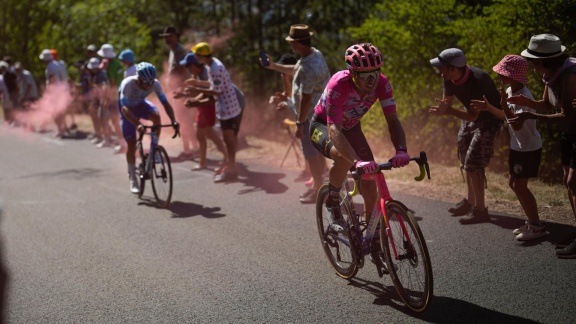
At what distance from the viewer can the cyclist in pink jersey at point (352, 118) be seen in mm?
5145

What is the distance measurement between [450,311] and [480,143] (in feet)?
8.70

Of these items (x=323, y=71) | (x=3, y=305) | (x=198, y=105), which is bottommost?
(x=3, y=305)

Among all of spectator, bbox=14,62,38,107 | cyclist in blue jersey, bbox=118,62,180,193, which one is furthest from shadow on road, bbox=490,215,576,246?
spectator, bbox=14,62,38,107

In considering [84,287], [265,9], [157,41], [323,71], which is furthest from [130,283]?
[157,41]

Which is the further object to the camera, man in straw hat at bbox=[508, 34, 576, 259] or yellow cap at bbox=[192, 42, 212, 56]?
yellow cap at bbox=[192, 42, 212, 56]

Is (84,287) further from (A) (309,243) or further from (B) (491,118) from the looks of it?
(B) (491,118)

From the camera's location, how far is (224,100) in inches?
418

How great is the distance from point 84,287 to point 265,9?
10566 millimetres

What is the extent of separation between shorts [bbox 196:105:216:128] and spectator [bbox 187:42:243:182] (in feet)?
1.58

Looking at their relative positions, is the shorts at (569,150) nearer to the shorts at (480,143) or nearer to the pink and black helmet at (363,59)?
the shorts at (480,143)

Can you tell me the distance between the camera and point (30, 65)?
26828 millimetres

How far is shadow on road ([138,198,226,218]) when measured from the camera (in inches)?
345

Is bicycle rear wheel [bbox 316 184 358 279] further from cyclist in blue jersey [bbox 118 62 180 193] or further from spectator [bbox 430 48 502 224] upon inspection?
cyclist in blue jersey [bbox 118 62 180 193]

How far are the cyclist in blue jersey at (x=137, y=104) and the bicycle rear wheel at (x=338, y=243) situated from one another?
3.75 metres
